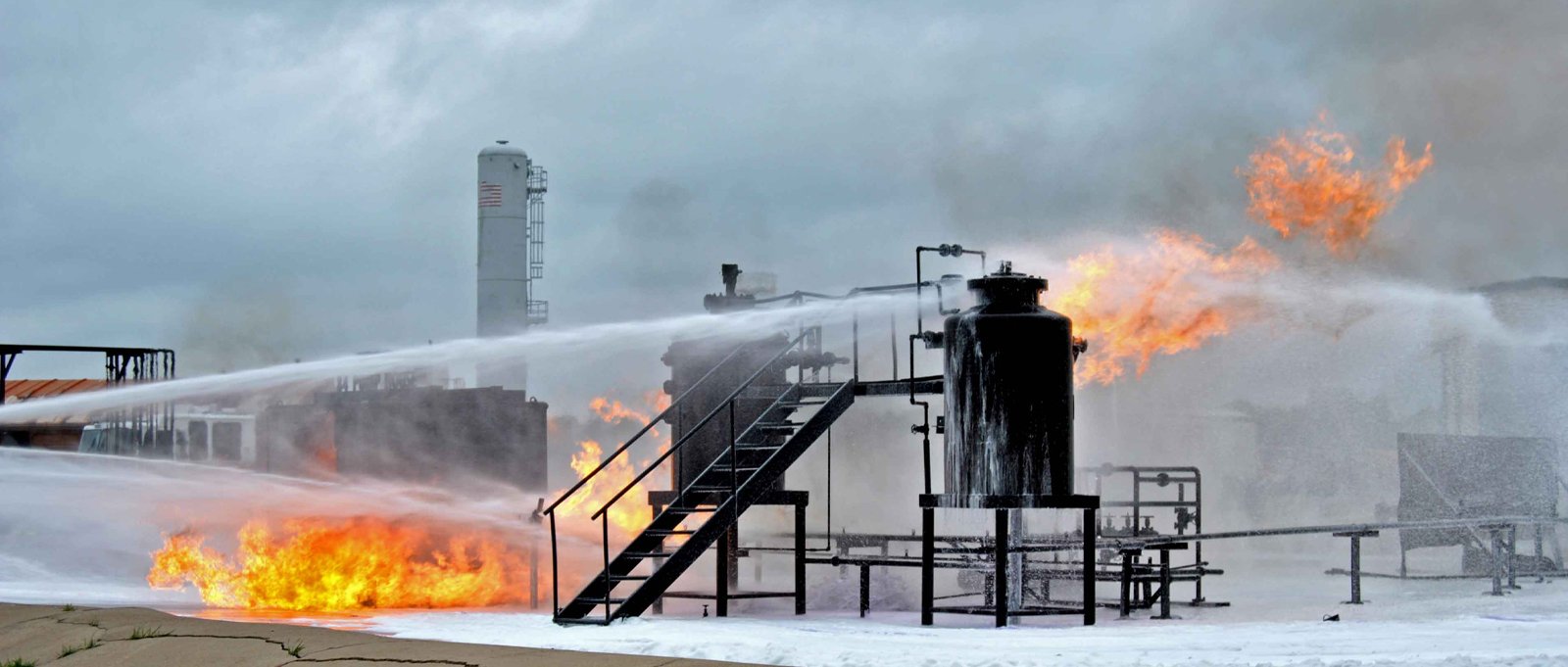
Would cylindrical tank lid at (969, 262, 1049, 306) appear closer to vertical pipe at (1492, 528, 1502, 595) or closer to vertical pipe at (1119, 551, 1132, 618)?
vertical pipe at (1119, 551, 1132, 618)

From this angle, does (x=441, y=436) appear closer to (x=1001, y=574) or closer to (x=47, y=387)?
(x=47, y=387)

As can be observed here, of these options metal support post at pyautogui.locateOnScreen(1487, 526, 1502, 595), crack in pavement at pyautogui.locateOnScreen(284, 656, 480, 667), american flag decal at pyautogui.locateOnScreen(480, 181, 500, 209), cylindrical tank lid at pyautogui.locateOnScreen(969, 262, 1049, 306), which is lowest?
crack in pavement at pyautogui.locateOnScreen(284, 656, 480, 667)

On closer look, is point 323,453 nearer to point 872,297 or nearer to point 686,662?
point 872,297

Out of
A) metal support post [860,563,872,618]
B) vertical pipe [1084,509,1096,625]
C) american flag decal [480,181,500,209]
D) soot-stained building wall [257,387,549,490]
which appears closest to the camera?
vertical pipe [1084,509,1096,625]

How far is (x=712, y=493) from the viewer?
21750mm

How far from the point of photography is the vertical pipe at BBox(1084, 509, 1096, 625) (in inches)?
760

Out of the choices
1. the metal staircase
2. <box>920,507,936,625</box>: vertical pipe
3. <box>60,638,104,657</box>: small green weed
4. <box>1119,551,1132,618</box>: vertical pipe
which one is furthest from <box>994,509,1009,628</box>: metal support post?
<box>60,638,104,657</box>: small green weed

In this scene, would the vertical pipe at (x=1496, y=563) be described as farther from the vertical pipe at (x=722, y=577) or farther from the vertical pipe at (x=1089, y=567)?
the vertical pipe at (x=722, y=577)

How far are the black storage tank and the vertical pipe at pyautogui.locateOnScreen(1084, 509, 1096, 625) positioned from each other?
56 cm

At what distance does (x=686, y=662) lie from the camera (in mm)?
15055

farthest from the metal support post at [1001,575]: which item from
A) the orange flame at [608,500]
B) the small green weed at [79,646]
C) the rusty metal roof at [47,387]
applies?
the rusty metal roof at [47,387]

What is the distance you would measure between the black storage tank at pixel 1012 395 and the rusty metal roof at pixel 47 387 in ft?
102

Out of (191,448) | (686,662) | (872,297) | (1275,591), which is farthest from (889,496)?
(686,662)

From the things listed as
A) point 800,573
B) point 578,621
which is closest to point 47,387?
point 800,573
